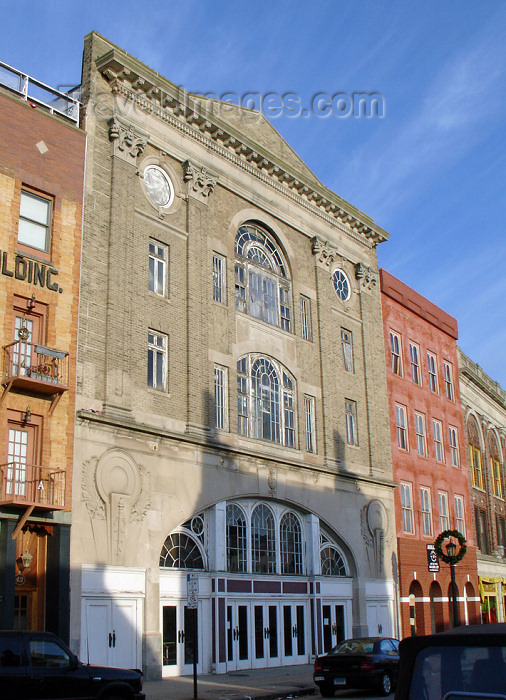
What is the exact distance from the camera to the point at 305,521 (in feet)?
96.6

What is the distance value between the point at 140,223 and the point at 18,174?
4.98 m

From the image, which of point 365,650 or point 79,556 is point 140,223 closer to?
point 79,556

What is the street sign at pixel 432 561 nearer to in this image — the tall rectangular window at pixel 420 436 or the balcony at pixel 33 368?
the tall rectangular window at pixel 420 436

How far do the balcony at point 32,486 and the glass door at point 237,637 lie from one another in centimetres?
800

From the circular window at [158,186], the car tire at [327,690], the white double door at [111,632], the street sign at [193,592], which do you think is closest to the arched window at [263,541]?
the white double door at [111,632]

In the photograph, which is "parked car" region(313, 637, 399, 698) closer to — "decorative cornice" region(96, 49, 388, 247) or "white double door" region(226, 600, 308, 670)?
"white double door" region(226, 600, 308, 670)

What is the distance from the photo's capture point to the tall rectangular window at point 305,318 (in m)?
31.9

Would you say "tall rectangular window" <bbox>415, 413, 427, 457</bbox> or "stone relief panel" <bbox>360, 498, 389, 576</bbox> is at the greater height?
"tall rectangular window" <bbox>415, 413, 427, 457</bbox>

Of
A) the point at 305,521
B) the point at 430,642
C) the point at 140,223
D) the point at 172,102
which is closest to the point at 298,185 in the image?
the point at 172,102

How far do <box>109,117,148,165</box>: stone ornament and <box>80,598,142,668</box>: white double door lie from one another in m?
13.3

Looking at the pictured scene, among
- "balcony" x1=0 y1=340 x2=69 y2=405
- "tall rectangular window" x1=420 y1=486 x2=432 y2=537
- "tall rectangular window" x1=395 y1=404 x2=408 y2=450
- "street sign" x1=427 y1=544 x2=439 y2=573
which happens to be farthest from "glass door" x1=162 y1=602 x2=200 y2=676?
Answer: "tall rectangular window" x1=420 y1=486 x2=432 y2=537

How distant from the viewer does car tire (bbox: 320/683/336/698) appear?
19.6 meters

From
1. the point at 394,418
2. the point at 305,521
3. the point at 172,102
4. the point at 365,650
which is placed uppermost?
the point at 172,102

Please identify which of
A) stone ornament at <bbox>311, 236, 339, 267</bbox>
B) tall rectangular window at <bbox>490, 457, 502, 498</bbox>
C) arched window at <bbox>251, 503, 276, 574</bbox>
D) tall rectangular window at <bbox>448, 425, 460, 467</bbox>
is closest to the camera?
arched window at <bbox>251, 503, 276, 574</bbox>
